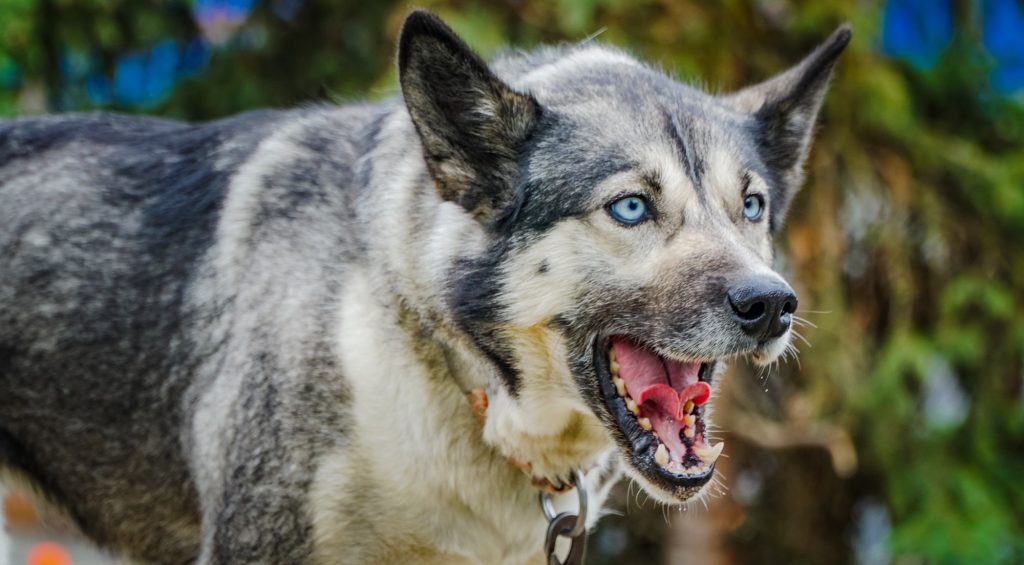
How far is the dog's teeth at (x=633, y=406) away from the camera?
2.87 m

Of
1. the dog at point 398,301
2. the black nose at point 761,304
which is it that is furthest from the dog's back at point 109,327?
the black nose at point 761,304

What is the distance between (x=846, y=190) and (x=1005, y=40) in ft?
4.26

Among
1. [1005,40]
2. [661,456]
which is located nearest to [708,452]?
[661,456]

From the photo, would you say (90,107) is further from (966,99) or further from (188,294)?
(966,99)

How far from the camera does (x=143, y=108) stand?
6098mm

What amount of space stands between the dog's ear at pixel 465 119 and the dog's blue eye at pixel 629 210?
0.25 meters

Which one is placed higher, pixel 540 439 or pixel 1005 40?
pixel 1005 40

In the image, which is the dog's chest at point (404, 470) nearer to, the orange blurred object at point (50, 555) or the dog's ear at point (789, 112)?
the dog's ear at point (789, 112)

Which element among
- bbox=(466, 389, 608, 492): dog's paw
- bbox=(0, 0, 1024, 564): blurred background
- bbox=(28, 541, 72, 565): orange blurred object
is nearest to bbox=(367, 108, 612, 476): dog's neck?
bbox=(466, 389, 608, 492): dog's paw

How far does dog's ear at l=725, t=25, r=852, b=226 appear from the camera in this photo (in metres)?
3.34

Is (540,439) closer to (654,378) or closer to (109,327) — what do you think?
(654,378)

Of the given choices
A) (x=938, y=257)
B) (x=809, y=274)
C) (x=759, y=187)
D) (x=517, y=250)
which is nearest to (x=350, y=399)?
(x=517, y=250)

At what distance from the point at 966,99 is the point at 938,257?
743 mm

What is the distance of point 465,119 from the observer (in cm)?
295
